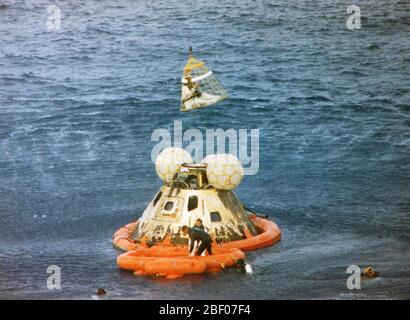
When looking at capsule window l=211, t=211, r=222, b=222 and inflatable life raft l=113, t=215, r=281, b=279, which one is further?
capsule window l=211, t=211, r=222, b=222

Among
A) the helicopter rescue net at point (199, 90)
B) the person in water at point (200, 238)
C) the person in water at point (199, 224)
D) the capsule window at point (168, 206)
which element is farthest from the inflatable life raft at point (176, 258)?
the helicopter rescue net at point (199, 90)

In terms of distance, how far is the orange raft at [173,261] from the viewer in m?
30.8

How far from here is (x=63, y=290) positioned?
103ft

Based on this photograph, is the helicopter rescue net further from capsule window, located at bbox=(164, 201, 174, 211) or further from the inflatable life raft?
the inflatable life raft

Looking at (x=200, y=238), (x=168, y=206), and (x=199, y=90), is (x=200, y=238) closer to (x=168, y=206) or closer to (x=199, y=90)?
(x=168, y=206)

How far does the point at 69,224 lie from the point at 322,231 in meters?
10.1

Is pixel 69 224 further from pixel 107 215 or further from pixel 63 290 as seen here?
pixel 63 290

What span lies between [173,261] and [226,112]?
16624mm

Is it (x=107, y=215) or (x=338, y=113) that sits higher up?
(x=338, y=113)

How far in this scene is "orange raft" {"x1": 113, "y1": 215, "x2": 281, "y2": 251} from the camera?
33000 mm

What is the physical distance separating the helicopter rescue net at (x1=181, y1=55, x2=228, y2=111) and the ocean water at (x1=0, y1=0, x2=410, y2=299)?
6141 millimetres

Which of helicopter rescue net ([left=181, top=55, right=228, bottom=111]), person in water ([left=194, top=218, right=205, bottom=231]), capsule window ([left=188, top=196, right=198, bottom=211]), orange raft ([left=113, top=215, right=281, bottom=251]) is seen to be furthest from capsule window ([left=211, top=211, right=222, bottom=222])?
helicopter rescue net ([left=181, top=55, right=228, bottom=111])

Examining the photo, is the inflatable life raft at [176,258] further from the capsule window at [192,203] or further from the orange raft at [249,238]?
the capsule window at [192,203]

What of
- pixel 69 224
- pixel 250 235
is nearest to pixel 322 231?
pixel 250 235
